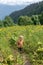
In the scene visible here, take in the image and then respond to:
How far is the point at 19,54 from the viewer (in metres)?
13.8

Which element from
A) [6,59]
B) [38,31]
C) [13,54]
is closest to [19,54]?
[13,54]

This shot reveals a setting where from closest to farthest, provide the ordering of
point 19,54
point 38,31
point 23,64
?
point 23,64 < point 19,54 < point 38,31

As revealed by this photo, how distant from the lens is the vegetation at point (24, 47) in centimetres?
1275

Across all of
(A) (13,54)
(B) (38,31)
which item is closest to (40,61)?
(A) (13,54)

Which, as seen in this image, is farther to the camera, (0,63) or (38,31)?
(38,31)

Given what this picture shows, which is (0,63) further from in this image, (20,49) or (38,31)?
(38,31)

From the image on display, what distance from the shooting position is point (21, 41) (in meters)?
14.2

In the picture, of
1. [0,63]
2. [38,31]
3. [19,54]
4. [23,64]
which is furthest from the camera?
[38,31]

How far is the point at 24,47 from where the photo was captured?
14.6 m

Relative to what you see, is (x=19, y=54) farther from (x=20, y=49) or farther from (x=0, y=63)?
(x=0, y=63)

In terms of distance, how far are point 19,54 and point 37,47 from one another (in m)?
1.23

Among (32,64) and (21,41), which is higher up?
(21,41)

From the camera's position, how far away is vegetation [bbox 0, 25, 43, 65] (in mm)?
12750

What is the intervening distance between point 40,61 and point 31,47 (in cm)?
160
